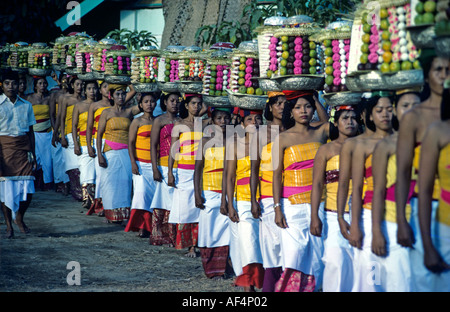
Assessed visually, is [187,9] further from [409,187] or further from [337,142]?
[409,187]

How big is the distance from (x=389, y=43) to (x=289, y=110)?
6.47 ft

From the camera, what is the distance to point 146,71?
1040 cm

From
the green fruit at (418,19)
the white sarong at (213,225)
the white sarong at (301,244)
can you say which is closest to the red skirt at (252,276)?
the white sarong at (301,244)

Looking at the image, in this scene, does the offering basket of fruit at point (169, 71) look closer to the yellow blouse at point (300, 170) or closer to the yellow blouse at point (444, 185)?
the yellow blouse at point (300, 170)

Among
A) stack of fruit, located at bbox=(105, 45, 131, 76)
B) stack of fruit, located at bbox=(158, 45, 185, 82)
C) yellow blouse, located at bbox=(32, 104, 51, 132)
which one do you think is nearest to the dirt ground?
stack of fruit, located at bbox=(158, 45, 185, 82)

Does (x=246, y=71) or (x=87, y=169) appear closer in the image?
(x=246, y=71)

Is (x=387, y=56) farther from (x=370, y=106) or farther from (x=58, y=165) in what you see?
(x=58, y=165)

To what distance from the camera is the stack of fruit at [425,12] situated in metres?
3.97

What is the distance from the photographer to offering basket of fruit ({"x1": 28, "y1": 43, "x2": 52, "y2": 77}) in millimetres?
15477

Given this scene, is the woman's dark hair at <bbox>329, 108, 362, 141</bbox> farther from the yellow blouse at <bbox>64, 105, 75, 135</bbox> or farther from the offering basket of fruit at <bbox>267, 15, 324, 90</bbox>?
the yellow blouse at <bbox>64, 105, 75, 135</bbox>

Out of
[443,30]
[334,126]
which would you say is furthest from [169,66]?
[443,30]

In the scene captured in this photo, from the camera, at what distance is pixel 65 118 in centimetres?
1360

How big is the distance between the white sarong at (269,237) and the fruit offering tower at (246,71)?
116cm

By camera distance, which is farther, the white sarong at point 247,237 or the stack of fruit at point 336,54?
the white sarong at point 247,237
